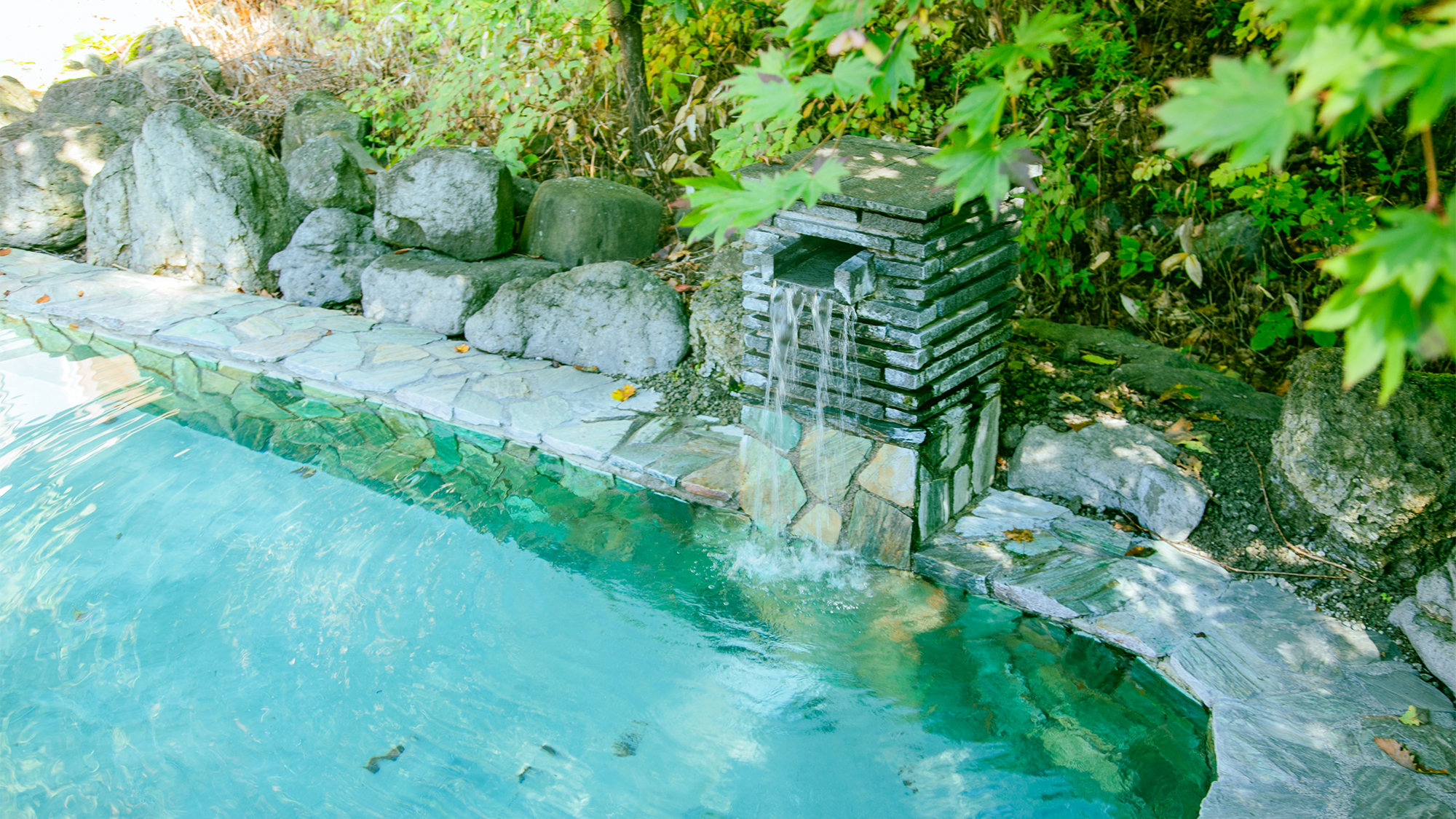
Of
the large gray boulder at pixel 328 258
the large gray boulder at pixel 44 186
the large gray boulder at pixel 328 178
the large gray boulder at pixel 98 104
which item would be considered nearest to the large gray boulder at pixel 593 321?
the large gray boulder at pixel 328 258

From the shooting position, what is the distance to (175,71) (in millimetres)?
7875

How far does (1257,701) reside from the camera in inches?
110

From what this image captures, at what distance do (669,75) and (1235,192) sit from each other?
11.7 ft

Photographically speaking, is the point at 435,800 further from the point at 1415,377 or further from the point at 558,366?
the point at 1415,377

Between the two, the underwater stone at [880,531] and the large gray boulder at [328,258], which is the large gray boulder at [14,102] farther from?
the underwater stone at [880,531]

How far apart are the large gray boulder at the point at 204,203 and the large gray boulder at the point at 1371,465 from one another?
237 inches

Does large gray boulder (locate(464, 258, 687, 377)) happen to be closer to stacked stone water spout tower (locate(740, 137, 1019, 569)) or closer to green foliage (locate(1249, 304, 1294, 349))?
stacked stone water spout tower (locate(740, 137, 1019, 569))

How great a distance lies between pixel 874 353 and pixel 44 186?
6.88m

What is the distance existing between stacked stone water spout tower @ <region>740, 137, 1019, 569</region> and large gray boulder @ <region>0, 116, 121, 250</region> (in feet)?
20.5

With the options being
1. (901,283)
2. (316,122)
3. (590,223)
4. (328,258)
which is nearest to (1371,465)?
(901,283)

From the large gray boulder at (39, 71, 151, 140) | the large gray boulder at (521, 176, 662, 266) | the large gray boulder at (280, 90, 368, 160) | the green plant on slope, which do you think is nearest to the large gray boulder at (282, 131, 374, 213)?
the large gray boulder at (280, 90, 368, 160)

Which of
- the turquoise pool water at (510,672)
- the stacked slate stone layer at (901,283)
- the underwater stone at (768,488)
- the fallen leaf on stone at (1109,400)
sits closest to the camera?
the turquoise pool water at (510,672)

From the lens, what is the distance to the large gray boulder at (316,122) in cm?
717

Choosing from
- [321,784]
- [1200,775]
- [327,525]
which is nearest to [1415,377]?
[1200,775]
